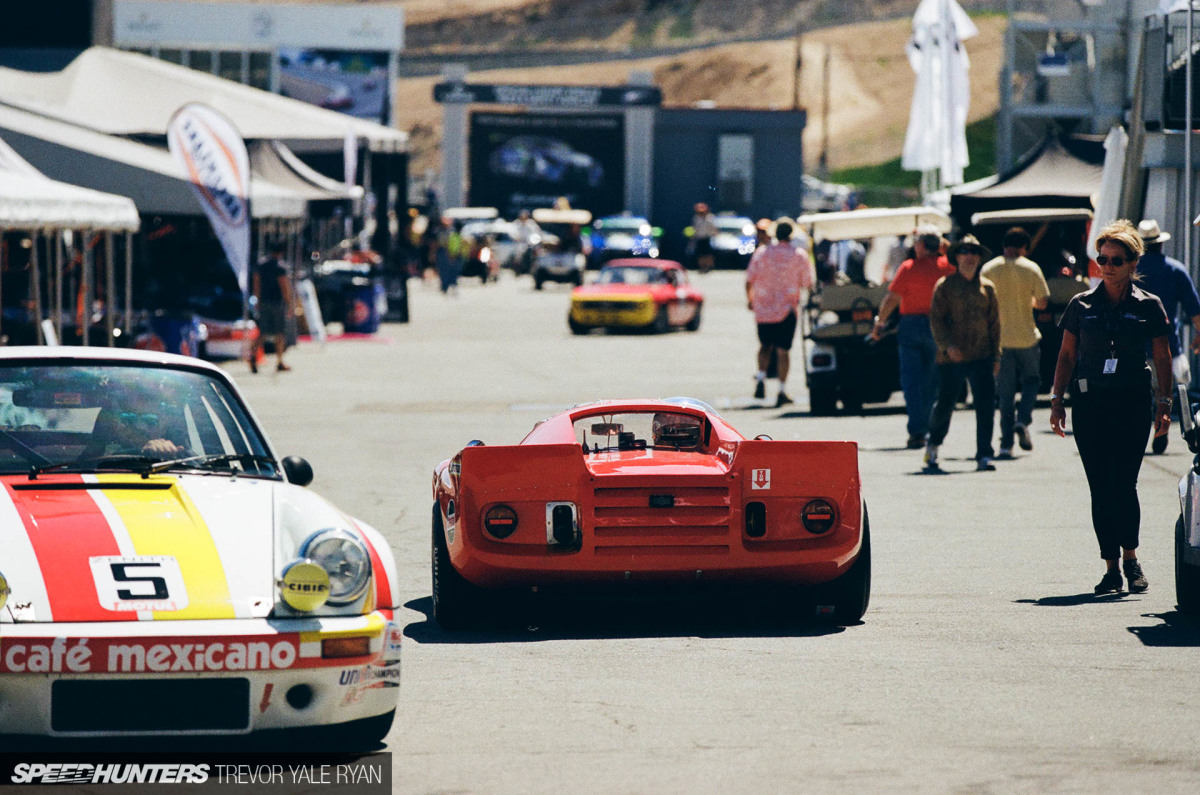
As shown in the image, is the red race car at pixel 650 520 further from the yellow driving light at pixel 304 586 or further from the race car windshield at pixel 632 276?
the race car windshield at pixel 632 276

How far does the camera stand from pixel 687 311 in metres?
32.0

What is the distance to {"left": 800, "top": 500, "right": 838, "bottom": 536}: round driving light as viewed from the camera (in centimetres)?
739

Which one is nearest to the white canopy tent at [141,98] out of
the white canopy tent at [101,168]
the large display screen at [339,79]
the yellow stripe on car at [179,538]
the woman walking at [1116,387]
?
the white canopy tent at [101,168]

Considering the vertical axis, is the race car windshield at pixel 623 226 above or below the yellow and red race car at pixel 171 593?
above

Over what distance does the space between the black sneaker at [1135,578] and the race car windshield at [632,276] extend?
24.1m

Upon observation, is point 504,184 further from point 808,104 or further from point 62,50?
point 808,104

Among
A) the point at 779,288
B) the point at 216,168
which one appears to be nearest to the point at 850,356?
the point at 779,288

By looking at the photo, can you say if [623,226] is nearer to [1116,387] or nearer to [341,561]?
[1116,387]

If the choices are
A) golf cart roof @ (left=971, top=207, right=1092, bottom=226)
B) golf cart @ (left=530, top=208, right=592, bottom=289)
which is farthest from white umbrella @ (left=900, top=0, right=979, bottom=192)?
golf cart @ (left=530, top=208, right=592, bottom=289)

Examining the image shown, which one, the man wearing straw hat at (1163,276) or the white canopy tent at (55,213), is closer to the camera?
the man wearing straw hat at (1163,276)

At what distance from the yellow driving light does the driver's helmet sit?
3.15 meters

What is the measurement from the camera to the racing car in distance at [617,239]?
54219mm

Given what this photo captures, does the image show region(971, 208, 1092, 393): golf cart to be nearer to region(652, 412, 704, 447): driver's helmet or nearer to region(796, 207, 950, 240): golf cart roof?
region(796, 207, 950, 240): golf cart roof

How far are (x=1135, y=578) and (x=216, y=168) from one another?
1177 centimetres
